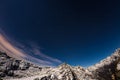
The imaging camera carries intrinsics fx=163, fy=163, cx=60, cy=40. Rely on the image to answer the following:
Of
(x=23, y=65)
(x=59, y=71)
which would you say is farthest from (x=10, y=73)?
(x=59, y=71)

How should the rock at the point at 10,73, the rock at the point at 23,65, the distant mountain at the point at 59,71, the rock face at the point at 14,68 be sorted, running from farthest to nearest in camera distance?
the rock at the point at 23,65
the rock at the point at 10,73
the rock face at the point at 14,68
the distant mountain at the point at 59,71

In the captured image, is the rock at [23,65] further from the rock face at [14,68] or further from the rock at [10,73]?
the rock at [10,73]

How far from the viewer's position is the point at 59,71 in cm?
5147

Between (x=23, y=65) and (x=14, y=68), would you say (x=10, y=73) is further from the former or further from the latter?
(x=23, y=65)

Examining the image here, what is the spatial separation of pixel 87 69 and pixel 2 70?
93.9ft

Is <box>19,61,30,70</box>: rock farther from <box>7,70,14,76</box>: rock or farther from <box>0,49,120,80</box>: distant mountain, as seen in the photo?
<box>7,70,14,76</box>: rock

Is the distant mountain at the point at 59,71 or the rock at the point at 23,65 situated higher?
the rock at the point at 23,65

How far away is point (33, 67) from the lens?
2383 inches

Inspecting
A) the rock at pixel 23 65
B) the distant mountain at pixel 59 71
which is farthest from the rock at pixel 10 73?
the rock at pixel 23 65

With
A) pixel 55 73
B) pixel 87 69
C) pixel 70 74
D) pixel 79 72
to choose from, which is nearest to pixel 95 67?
pixel 87 69

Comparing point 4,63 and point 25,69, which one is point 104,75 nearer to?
point 25,69

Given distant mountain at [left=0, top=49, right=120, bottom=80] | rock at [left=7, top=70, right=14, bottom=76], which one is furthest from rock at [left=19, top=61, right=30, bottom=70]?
rock at [left=7, top=70, right=14, bottom=76]

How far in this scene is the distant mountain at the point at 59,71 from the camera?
49156mm

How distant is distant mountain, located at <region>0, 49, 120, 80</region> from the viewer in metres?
49.2
